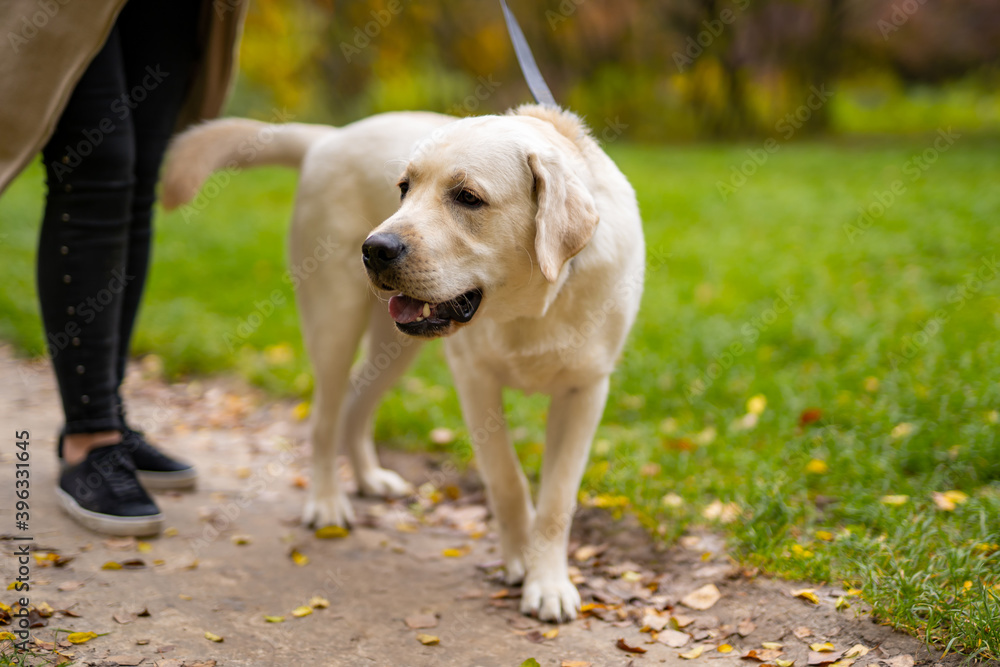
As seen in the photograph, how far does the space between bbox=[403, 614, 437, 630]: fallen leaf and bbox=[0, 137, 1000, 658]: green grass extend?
2.98 ft

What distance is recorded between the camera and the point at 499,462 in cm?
259

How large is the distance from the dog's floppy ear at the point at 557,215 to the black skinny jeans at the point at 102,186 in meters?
1.37

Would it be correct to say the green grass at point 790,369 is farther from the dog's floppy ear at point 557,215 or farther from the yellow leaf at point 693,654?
the dog's floppy ear at point 557,215

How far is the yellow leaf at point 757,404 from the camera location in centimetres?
368

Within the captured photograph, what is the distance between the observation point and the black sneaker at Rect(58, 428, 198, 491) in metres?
3.17

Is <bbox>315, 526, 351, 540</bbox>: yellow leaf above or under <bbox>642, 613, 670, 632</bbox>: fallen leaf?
under

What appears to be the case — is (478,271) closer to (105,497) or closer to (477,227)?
(477,227)

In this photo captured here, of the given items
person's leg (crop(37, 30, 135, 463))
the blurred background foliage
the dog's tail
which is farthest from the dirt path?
the blurred background foliage

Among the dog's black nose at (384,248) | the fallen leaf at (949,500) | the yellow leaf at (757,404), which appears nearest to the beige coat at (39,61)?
the dog's black nose at (384,248)

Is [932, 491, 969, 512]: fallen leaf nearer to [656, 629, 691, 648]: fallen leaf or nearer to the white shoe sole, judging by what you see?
[656, 629, 691, 648]: fallen leaf

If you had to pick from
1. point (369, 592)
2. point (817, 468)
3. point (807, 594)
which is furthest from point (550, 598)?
point (817, 468)

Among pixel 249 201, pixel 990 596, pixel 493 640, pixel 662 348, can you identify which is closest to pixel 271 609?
pixel 493 640

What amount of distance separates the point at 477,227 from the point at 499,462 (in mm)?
824

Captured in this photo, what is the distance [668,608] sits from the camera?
8.19ft
